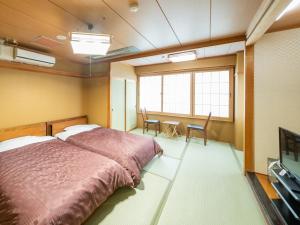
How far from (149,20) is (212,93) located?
3.09m

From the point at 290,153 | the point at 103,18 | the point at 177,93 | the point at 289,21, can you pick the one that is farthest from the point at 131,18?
the point at 177,93

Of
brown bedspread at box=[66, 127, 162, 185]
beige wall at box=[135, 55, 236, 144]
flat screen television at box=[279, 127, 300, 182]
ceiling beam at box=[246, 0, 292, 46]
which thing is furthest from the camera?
beige wall at box=[135, 55, 236, 144]

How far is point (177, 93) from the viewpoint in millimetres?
4879

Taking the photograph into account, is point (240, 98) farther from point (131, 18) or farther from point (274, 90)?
point (131, 18)

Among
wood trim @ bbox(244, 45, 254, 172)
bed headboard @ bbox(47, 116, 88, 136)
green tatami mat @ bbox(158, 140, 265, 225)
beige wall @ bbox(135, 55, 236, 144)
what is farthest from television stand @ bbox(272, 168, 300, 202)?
bed headboard @ bbox(47, 116, 88, 136)

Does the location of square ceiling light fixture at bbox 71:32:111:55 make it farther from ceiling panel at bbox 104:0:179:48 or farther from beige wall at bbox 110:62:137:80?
beige wall at bbox 110:62:137:80

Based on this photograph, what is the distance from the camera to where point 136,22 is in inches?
79.9

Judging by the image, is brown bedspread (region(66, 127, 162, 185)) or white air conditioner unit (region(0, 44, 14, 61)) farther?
white air conditioner unit (region(0, 44, 14, 61))

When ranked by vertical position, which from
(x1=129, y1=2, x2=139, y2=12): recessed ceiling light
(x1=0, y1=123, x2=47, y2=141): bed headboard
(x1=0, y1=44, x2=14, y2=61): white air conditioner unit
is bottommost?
(x1=0, y1=123, x2=47, y2=141): bed headboard

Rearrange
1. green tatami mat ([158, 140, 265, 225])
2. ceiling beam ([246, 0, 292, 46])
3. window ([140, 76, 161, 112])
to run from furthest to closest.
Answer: window ([140, 76, 161, 112])
green tatami mat ([158, 140, 265, 225])
ceiling beam ([246, 0, 292, 46])

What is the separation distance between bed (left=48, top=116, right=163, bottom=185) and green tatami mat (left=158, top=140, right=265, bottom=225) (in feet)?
2.07

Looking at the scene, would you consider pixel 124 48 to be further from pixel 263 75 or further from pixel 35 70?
pixel 263 75

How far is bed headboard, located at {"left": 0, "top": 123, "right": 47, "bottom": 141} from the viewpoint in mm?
2672

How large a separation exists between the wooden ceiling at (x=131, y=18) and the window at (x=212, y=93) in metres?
1.84
